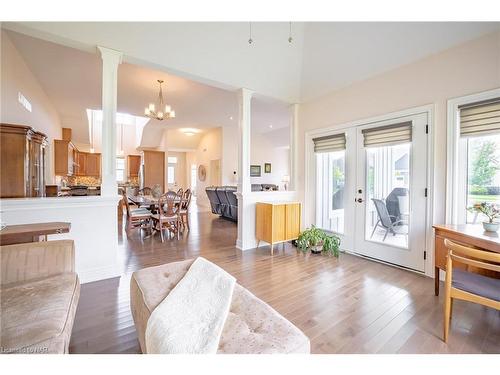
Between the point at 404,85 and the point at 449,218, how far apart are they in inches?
72.0

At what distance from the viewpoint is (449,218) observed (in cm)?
273

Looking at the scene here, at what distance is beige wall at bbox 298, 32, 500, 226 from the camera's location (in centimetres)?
250

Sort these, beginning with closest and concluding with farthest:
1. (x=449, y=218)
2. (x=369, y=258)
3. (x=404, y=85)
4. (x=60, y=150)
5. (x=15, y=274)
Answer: (x=15, y=274), (x=449, y=218), (x=404, y=85), (x=369, y=258), (x=60, y=150)

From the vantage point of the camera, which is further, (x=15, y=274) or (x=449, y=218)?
(x=449, y=218)

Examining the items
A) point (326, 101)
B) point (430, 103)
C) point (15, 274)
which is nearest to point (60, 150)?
point (15, 274)

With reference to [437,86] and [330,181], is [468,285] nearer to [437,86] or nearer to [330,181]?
[437,86]

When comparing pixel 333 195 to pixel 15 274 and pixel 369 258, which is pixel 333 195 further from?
pixel 15 274

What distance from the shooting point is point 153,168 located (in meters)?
9.70

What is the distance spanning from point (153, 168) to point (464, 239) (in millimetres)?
9778

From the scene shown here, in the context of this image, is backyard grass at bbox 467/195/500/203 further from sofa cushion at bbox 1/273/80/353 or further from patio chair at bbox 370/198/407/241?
sofa cushion at bbox 1/273/80/353

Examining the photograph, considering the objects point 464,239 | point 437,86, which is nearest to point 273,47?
point 437,86

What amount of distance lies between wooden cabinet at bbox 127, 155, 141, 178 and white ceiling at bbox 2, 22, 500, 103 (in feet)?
29.8

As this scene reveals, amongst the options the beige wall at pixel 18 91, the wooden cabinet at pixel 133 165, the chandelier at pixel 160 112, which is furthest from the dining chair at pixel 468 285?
the wooden cabinet at pixel 133 165

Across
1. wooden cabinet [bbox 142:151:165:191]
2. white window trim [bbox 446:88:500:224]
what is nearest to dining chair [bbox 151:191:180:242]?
white window trim [bbox 446:88:500:224]
